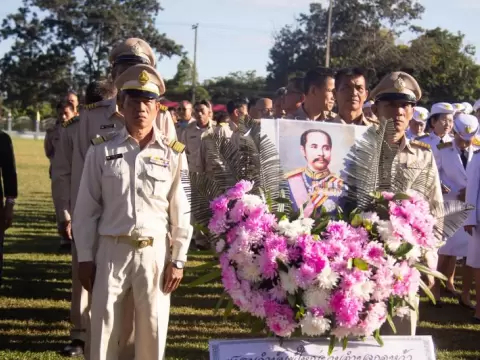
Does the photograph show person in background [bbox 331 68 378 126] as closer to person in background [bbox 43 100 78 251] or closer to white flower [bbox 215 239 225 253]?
white flower [bbox 215 239 225 253]

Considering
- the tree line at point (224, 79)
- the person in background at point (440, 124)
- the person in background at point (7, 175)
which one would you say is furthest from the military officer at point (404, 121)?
the tree line at point (224, 79)

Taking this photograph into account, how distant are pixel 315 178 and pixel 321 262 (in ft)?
1.55

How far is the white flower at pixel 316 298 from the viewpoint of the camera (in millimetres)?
2900

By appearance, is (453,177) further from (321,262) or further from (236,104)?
(321,262)

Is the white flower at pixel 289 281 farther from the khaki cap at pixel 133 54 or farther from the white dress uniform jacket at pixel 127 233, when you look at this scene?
the khaki cap at pixel 133 54

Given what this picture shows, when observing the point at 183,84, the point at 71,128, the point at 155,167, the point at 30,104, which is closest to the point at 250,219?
the point at 155,167

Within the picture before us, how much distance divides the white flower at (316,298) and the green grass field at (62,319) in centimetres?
178

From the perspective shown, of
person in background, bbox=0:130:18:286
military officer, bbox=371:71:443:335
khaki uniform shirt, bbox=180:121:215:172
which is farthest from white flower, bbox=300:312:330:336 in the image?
khaki uniform shirt, bbox=180:121:215:172

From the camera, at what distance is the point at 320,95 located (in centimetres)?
496

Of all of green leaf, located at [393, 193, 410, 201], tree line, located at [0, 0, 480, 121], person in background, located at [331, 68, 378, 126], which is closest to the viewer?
green leaf, located at [393, 193, 410, 201]

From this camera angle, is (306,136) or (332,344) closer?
(332,344)

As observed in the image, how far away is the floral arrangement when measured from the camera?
114 inches

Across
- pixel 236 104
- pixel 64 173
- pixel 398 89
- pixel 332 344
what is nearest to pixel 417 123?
pixel 236 104

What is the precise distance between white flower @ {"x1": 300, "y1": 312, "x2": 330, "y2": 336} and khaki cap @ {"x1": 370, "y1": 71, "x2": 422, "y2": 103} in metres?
1.57
